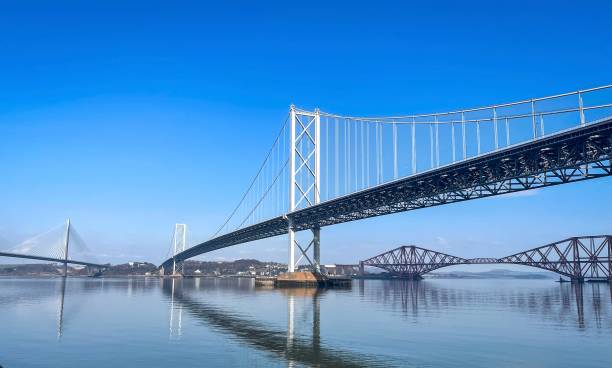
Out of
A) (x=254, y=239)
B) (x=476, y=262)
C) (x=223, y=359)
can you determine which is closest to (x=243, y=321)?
(x=223, y=359)

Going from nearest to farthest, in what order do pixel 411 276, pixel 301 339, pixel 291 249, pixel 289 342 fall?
pixel 289 342 → pixel 301 339 → pixel 291 249 → pixel 411 276

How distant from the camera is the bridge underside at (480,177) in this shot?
37.4m

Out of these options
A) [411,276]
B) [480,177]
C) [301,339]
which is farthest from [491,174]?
[411,276]

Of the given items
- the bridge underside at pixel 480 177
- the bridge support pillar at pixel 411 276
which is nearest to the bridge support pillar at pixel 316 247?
the bridge underside at pixel 480 177

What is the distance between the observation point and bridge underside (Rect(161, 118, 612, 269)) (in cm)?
3744

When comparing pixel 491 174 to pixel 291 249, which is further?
pixel 291 249

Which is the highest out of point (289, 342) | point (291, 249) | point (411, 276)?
point (291, 249)

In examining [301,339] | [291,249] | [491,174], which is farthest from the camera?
[291,249]

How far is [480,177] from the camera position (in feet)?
157

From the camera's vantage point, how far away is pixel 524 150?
40781mm

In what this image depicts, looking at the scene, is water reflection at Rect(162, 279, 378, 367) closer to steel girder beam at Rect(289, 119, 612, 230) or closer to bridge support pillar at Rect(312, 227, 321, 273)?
steel girder beam at Rect(289, 119, 612, 230)

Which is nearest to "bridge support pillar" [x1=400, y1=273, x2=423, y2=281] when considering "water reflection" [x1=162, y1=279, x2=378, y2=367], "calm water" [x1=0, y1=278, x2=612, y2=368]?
"calm water" [x1=0, y1=278, x2=612, y2=368]

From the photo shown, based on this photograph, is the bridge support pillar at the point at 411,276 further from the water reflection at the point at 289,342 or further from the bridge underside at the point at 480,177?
the water reflection at the point at 289,342

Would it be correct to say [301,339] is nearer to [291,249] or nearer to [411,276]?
[291,249]
